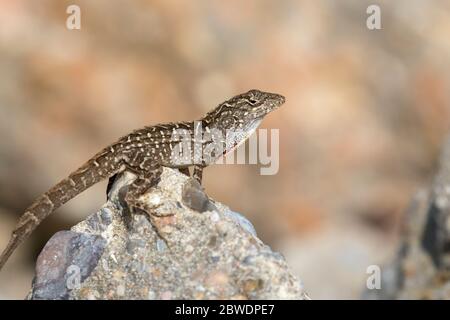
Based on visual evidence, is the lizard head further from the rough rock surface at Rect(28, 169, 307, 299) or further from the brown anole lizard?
the rough rock surface at Rect(28, 169, 307, 299)

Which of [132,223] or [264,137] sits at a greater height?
[264,137]

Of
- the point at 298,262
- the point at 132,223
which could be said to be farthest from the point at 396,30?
the point at 132,223

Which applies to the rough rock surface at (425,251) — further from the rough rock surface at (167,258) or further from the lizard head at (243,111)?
the rough rock surface at (167,258)

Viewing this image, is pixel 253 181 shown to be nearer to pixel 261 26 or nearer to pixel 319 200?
pixel 319 200

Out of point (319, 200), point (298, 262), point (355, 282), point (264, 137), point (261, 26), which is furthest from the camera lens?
point (261, 26)

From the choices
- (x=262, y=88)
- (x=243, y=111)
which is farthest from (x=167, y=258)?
(x=262, y=88)

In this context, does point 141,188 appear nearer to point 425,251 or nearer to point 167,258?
point 167,258
